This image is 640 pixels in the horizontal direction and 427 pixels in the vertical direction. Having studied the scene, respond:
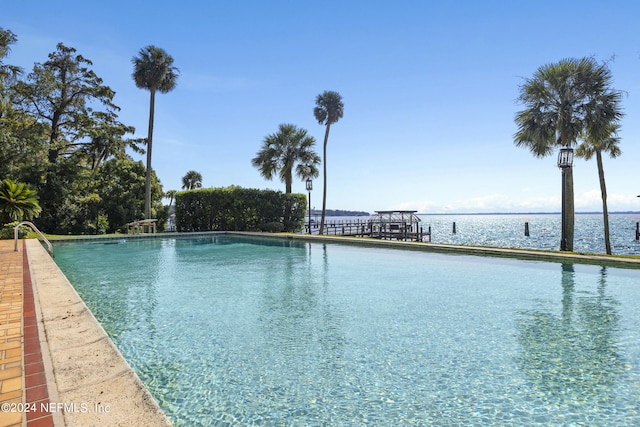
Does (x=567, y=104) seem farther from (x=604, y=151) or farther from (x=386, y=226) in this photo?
(x=386, y=226)

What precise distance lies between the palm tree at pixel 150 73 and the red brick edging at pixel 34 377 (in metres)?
19.7

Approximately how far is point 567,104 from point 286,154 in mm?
16196

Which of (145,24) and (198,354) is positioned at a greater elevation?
(145,24)

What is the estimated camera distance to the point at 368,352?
3.75 m

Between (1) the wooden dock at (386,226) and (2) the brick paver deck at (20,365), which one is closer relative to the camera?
(2) the brick paver deck at (20,365)

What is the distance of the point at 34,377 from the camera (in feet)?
7.92

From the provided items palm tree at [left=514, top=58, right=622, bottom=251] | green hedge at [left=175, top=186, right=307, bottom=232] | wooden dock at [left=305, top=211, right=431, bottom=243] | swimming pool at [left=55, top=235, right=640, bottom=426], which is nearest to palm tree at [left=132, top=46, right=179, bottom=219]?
green hedge at [left=175, top=186, right=307, bottom=232]

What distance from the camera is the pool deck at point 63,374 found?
197cm

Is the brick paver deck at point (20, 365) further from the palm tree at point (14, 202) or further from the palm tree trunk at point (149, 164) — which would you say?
the palm tree trunk at point (149, 164)

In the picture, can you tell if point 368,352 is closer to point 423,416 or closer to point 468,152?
point 423,416

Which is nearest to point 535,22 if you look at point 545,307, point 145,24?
point 545,307

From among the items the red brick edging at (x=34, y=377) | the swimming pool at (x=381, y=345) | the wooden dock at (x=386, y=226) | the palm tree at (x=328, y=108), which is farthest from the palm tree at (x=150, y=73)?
the red brick edging at (x=34, y=377)

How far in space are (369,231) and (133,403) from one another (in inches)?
1196

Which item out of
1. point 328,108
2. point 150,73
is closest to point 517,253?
point 328,108
